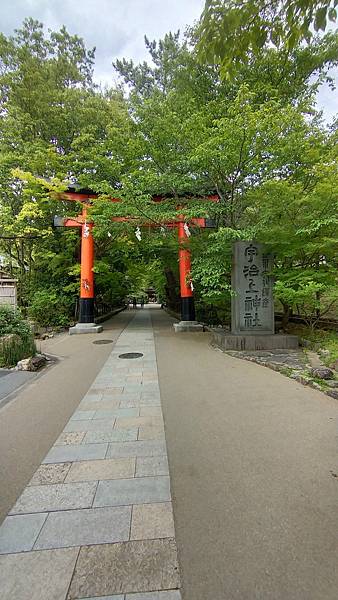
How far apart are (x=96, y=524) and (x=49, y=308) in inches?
508

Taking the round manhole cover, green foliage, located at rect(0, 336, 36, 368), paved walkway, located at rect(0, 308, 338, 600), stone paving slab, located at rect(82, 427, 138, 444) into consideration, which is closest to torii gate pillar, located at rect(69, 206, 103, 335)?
the round manhole cover

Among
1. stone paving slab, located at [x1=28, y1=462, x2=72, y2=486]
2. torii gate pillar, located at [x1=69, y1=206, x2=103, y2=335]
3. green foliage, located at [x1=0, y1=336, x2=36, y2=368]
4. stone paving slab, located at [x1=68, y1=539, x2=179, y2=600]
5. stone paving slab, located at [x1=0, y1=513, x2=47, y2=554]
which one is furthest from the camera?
torii gate pillar, located at [x1=69, y1=206, x2=103, y2=335]

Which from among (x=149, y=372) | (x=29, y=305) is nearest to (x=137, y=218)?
(x=149, y=372)

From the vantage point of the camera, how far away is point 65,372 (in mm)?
6391

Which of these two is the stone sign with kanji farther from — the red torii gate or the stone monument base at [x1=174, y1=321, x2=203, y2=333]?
the stone monument base at [x1=174, y1=321, x2=203, y2=333]

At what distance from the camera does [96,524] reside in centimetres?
203

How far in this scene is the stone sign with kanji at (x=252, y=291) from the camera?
832 cm

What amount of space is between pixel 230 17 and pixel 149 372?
559 centimetres

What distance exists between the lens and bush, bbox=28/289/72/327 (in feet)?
44.1

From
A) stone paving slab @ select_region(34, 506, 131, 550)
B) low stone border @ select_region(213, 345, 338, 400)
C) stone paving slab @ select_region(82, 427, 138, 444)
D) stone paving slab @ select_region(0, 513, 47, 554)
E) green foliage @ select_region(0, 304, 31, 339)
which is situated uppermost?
green foliage @ select_region(0, 304, 31, 339)

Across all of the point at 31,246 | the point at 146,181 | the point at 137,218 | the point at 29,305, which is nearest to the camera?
the point at 146,181

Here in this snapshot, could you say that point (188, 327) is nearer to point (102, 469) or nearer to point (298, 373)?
point (298, 373)

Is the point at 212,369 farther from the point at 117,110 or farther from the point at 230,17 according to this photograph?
the point at 117,110

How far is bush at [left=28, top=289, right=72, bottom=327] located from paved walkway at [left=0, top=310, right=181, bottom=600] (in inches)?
428
